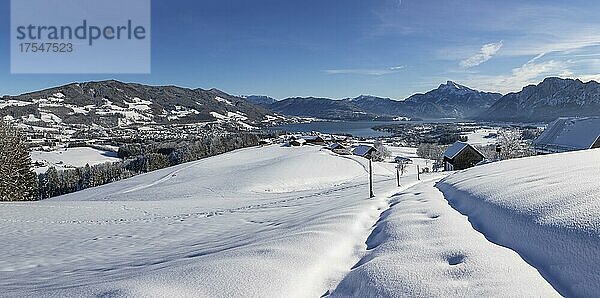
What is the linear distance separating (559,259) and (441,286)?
58.5 inches

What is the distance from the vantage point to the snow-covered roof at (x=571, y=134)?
37.0 m

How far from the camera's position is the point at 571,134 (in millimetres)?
40375

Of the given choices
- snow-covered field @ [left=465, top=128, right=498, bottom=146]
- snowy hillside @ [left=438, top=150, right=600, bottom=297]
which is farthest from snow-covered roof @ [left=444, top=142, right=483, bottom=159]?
snow-covered field @ [left=465, top=128, right=498, bottom=146]

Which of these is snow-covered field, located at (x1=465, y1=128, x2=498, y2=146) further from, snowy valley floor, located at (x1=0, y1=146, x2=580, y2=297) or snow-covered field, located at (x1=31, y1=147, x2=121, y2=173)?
snow-covered field, located at (x1=31, y1=147, x2=121, y2=173)

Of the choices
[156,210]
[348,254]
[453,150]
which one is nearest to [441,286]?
[348,254]

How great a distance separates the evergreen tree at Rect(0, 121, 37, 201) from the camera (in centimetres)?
3238

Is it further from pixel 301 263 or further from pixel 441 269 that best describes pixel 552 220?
pixel 301 263

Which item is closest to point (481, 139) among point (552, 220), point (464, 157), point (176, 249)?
point (464, 157)

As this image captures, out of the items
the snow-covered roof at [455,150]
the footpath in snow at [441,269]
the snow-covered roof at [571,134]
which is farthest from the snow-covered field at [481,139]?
the footpath in snow at [441,269]

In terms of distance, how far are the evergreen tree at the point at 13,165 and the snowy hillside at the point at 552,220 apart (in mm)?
36654

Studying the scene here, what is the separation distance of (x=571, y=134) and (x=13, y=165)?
177 feet

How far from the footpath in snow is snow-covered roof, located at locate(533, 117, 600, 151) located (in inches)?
1503

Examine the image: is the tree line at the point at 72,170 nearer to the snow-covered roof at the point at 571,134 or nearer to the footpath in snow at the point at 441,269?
the footpath in snow at the point at 441,269

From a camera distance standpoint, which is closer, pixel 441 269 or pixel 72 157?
pixel 441 269
